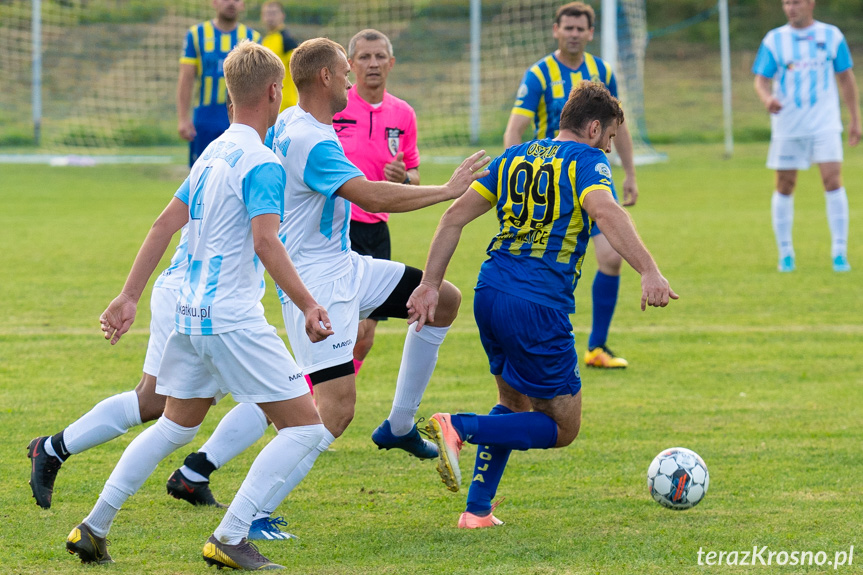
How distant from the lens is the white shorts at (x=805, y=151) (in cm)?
1053

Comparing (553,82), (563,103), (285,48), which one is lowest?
(563,103)

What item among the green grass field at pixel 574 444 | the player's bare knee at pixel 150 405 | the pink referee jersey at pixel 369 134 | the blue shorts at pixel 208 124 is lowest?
the green grass field at pixel 574 444

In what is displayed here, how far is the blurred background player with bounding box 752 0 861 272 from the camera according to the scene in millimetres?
10516

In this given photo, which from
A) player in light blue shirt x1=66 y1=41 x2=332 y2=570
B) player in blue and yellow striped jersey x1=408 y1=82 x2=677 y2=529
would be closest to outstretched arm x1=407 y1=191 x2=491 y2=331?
player in blue and yellow striped jersey x1=408 y1=82 x2=677 y2=529

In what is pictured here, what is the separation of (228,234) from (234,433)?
1143 millimetres

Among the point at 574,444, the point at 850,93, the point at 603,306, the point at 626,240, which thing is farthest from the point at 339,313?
the point at 850,93

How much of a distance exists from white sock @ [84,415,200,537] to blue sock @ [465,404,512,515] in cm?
118

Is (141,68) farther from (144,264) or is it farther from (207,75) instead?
(144,264)

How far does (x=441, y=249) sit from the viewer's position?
4301mm

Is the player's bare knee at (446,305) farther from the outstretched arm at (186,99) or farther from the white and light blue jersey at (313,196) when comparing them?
the outstretched arm at (186,99)

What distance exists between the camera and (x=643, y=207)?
15.9m

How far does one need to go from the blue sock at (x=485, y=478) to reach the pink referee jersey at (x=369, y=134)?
192 centimetres

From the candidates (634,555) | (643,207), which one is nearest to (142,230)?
(643,207)

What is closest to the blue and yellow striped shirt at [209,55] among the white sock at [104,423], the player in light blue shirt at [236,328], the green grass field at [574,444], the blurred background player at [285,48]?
the blurred background player at [285,48]
